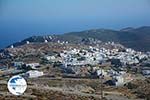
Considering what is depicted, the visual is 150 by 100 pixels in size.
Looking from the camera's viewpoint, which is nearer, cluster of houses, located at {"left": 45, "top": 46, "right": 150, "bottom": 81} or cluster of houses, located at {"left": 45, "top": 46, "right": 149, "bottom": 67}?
cluster of houses, located at {"left": 45, "top": 46, "right": 150, "bottom": 81}

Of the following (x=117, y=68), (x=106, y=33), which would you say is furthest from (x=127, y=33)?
(x=117, y=68)

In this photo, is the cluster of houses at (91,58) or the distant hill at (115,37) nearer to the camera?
the cluster of houses at (91,58)

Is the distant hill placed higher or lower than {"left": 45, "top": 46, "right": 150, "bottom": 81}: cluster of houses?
higher

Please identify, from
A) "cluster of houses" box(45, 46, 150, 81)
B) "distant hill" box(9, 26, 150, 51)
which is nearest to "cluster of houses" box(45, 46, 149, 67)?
"cluster of houses" box(45, 46, 150, 81)


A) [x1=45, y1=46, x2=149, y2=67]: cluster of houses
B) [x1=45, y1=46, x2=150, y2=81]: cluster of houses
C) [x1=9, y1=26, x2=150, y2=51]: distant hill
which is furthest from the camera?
[x1=9, y1=26, x2=150, y2=51]: distant hill

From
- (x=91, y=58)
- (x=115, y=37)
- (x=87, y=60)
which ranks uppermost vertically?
(x=115, y=37)

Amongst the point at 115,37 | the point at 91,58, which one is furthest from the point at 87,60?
the point at 115,37

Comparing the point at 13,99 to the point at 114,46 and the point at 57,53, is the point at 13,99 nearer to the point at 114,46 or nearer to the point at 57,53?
the point at 57,53

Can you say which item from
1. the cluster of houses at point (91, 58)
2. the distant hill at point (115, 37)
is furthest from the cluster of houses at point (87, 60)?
the distant hill at point (115, 37)

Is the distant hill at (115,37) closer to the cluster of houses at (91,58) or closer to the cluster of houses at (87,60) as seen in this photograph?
the cluster of houses at (91,58)

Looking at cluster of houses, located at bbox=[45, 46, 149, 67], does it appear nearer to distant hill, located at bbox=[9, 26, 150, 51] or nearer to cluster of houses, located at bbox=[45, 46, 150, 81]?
cluster of houses, located at bbox=[45, 46, 150, 81]

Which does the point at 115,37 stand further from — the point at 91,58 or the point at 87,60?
the point at 87,60
